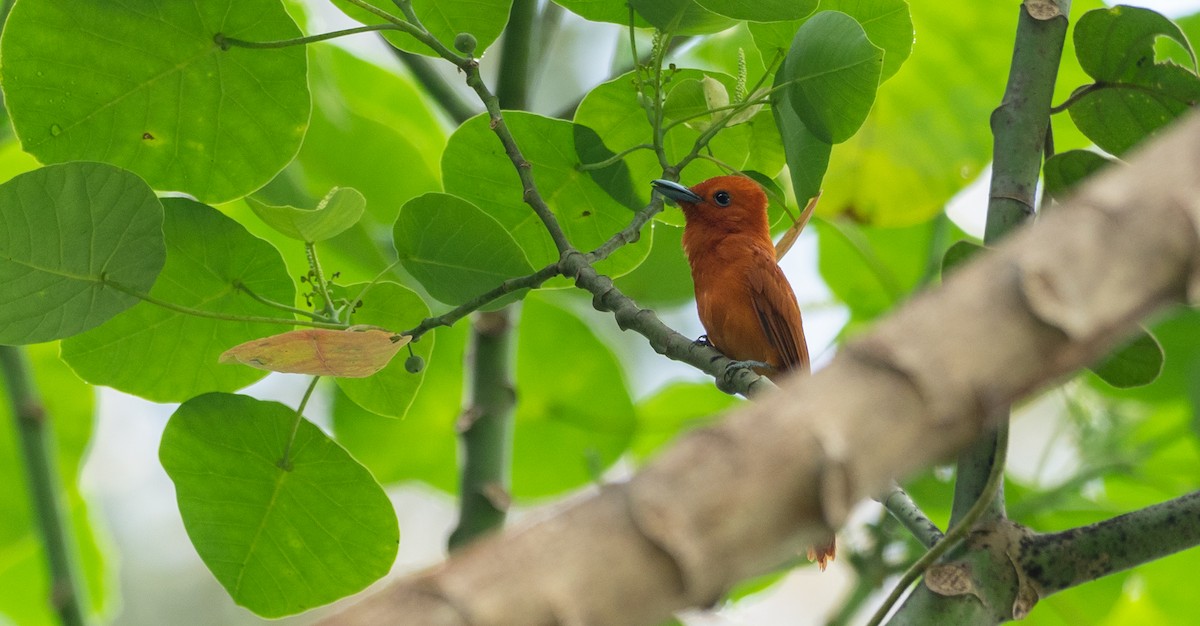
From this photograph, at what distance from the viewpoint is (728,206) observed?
180 centimetres

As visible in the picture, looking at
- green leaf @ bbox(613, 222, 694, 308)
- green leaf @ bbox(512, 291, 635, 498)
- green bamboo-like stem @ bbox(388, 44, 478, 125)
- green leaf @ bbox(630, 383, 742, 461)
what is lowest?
green leaf @ bbox(630, 383, 742, 461)

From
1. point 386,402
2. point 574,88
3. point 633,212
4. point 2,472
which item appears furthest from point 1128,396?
point 2,472

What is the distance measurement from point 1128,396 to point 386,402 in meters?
1.18

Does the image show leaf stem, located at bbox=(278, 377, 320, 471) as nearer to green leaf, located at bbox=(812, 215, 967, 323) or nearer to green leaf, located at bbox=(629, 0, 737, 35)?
green leaf, located at bbox=(629, 0, 737, 35)

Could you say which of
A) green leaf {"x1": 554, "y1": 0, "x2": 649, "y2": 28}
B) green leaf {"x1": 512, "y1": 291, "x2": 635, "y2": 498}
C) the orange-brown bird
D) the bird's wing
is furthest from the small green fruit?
the bird's wing

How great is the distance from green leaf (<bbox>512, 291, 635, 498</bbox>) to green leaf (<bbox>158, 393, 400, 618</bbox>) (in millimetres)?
534

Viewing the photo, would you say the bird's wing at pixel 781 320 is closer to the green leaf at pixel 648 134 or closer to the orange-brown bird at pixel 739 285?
the orange-brown bird at pixel 739 285

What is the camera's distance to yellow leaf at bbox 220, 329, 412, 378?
0.76 m

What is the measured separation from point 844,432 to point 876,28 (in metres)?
0.85

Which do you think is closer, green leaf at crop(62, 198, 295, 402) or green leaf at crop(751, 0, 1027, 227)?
green leaf at crop(62, 198, 295, 402)

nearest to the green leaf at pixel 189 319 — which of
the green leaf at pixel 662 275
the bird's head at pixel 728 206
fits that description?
the green leaf at pixel 662 275

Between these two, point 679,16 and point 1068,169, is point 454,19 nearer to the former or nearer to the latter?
point 679,16

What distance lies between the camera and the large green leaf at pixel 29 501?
5.38ft

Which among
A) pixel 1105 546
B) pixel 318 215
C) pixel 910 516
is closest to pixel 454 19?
pixel 318 215
